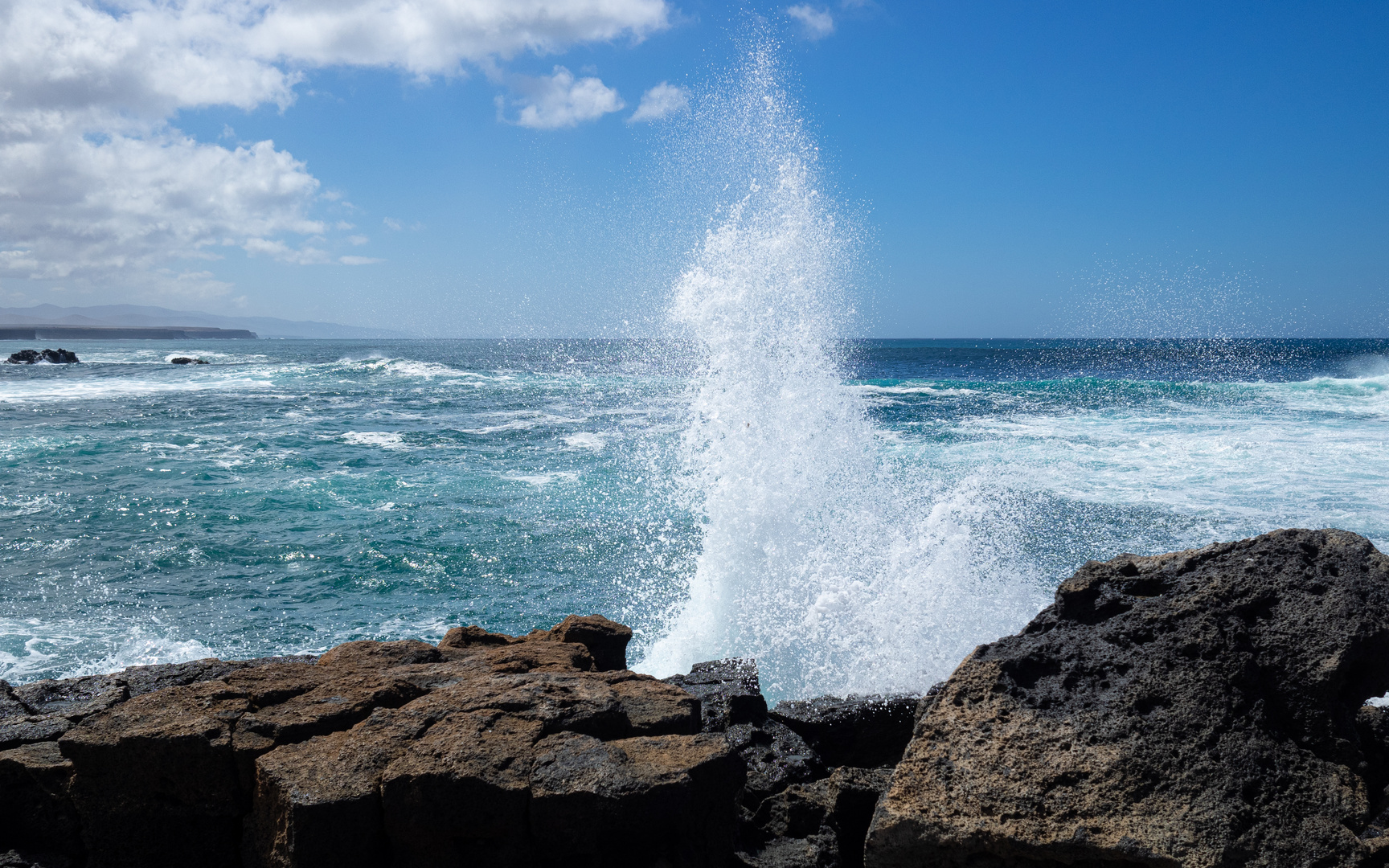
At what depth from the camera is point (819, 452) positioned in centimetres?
956

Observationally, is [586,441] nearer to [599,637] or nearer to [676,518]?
[676,518]

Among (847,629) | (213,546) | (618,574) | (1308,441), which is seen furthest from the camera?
(1308,441)

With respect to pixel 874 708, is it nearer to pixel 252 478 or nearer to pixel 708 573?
pixel 708 573

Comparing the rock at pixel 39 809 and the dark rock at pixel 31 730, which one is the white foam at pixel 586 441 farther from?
the rock at pixel 39 809

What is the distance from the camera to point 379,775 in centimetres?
260

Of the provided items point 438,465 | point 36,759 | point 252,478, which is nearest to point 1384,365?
point 438,465

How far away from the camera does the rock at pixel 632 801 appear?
251cm

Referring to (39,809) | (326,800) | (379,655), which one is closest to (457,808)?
(326,800)

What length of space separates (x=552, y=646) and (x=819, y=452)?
6.02 m

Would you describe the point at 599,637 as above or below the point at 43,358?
below

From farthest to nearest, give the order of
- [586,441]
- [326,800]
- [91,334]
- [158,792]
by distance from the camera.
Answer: [91,334], [586,441], [158,792], [326,800]

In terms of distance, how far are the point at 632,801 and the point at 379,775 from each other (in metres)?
0.80

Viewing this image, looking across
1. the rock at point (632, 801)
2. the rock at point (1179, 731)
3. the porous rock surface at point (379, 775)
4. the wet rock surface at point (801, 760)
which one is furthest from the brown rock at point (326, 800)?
the rock at point (1179, 731)

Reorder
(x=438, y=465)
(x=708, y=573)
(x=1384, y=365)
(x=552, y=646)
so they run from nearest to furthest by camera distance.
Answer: (x=552, y=646) → (x=708, y=573) → (x=438, y=465) → (x=1384, y=365)
